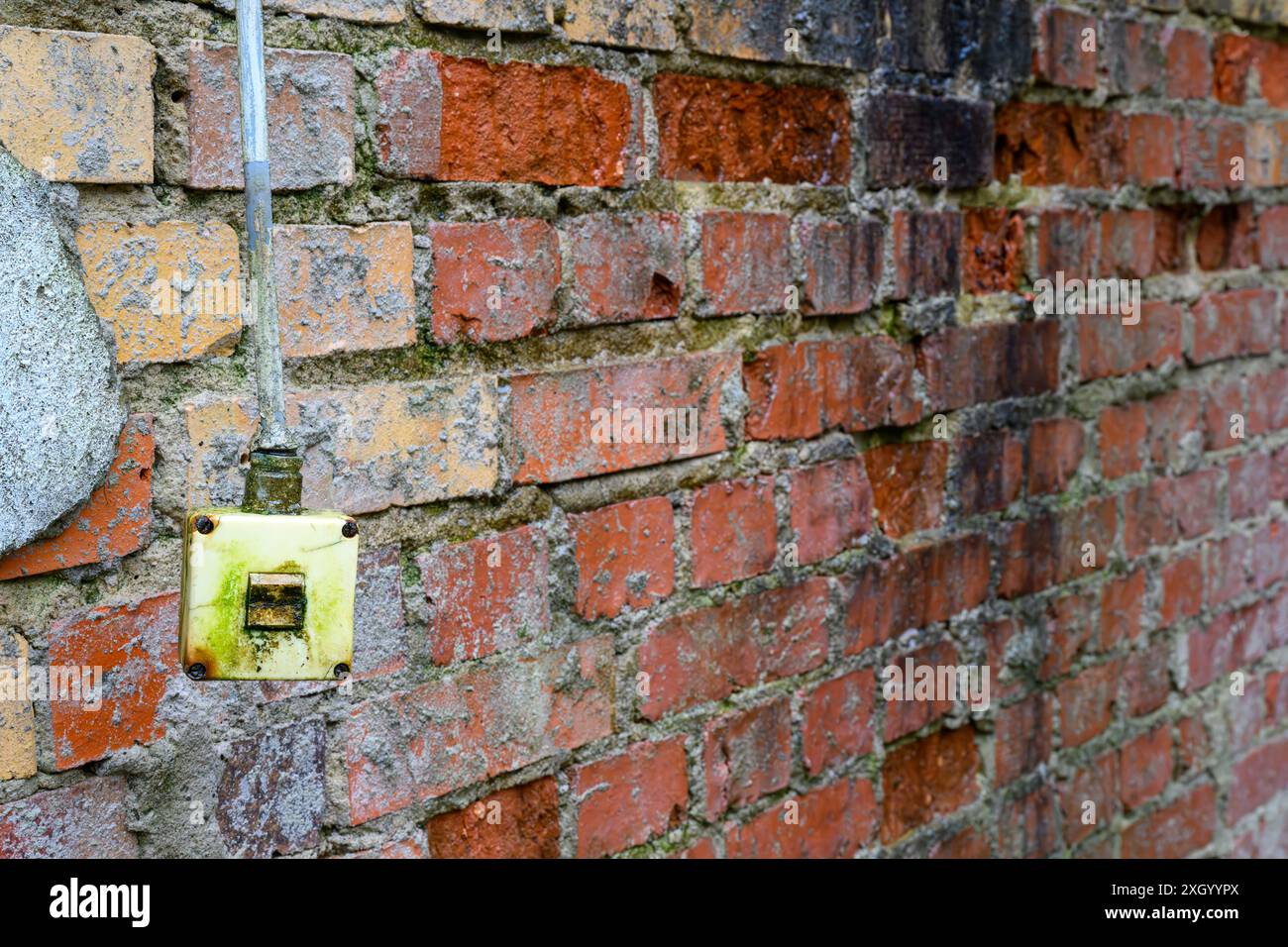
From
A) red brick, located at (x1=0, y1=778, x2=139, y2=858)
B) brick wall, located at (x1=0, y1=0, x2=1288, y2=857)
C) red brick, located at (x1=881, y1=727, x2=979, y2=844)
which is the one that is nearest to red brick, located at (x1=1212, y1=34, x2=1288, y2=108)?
brick wall, located at (x1=0, y1=0, x2=1288, y2=857)

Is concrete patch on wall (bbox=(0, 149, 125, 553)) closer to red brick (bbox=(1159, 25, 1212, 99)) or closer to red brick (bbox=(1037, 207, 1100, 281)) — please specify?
red brick (bbox=(1037, 207, 1100, 281))

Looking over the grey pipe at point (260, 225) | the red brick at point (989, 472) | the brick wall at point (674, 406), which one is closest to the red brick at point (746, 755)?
the brick wall at point (674, 406)

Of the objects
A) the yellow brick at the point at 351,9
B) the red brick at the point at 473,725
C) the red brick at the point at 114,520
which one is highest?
the yellow brick at the point at 351,9

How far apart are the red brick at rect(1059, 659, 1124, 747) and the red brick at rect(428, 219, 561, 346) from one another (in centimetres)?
87

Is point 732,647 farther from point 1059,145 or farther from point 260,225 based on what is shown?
point 1059,145

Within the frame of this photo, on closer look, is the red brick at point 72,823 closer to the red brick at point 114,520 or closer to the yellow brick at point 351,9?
the red brick at point 114,520

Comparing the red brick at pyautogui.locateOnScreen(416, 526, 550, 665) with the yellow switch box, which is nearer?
the yellow switch box

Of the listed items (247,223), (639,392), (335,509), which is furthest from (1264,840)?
(247,223)

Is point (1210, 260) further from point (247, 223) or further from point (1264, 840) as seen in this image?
point (247, 223)

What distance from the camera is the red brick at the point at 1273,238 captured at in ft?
5.91

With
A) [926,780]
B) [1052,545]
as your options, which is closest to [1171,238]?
[1052,545]

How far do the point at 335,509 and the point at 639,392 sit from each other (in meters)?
0.28

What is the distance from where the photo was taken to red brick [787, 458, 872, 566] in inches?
48.1

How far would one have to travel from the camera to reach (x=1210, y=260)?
5.64ft
